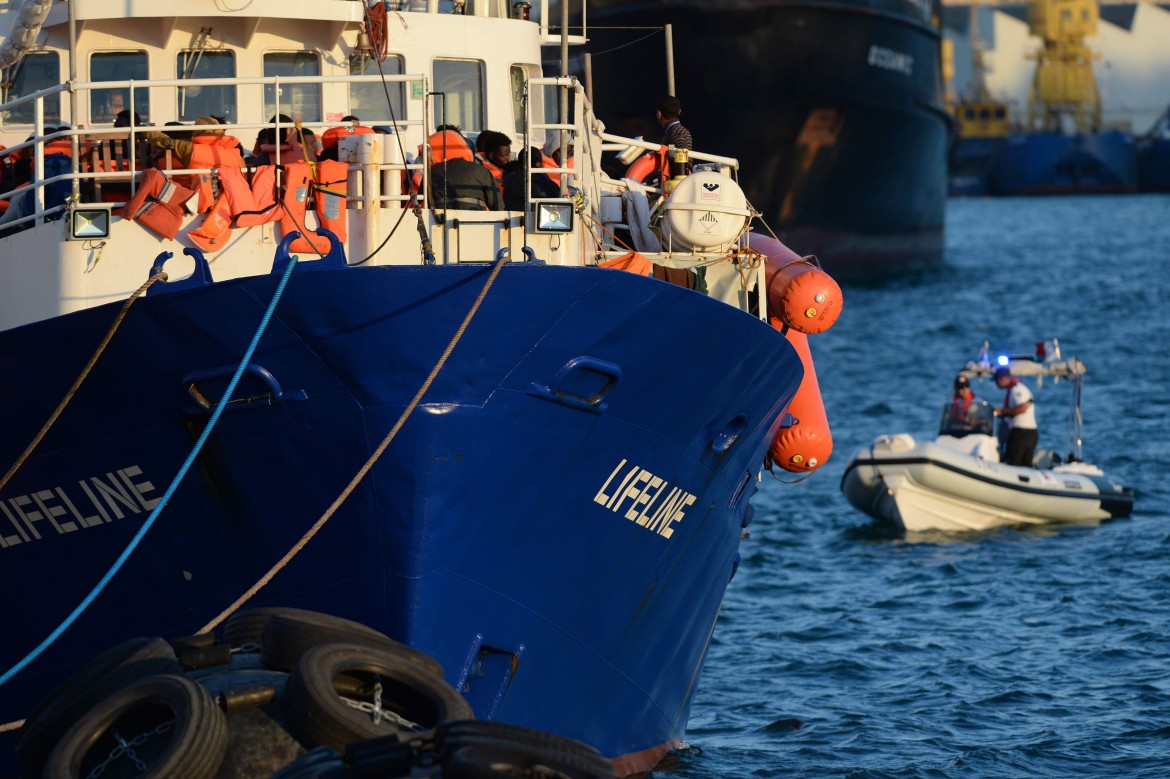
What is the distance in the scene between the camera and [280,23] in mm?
13359

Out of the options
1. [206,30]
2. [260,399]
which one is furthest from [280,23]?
[260,399]

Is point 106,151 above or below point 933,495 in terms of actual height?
above

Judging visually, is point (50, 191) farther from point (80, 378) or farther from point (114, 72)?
point (80, 378)

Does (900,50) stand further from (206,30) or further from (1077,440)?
→ (206,30)

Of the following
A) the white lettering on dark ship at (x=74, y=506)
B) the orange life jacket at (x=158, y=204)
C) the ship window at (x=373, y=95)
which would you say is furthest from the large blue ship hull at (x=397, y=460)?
the ship window at (x=373, y=95)

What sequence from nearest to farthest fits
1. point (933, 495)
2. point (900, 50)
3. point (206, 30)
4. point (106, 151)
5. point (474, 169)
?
point (474, 169) → point (106, 151) → point (206, 30) → point (933, 495) → point (900, 50)

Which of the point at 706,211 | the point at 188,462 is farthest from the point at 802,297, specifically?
the point at 188,462

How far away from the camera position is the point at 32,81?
13.8 m

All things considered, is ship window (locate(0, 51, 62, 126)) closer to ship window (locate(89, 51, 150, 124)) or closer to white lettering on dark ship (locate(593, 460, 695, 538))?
ship window (locate(89, 51, 150, 124))

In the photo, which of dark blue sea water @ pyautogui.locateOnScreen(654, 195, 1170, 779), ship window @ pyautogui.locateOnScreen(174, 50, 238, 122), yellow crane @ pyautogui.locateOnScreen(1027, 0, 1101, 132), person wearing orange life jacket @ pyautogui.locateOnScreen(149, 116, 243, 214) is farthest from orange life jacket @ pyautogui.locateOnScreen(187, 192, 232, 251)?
yellow crane @ pyautogui.locateOnScreen(1027, 0, 1101, 132)

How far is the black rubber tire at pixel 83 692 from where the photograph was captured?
341 inches

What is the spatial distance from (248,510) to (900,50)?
49.8m

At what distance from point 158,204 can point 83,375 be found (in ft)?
4.73

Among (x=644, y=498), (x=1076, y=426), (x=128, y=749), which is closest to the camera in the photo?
(x=128, y=749)
